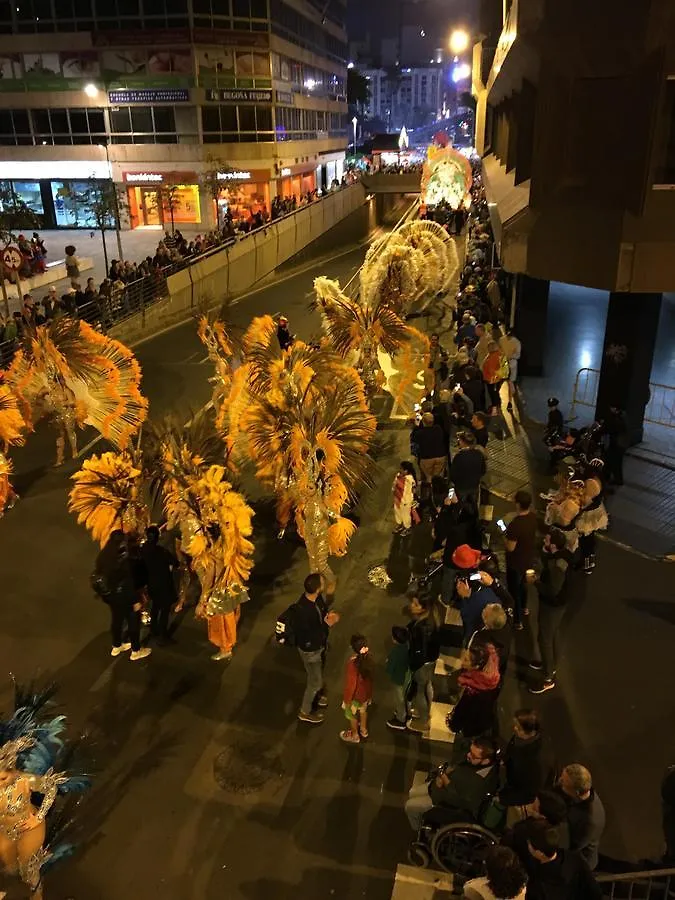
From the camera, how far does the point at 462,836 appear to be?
190 inches

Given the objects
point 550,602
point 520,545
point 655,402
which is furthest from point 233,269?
point 550,602

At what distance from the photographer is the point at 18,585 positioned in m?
8.99

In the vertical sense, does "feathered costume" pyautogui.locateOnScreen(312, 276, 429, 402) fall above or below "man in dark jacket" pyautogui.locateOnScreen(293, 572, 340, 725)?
above

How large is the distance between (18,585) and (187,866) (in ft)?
16.0

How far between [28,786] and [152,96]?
134 ft

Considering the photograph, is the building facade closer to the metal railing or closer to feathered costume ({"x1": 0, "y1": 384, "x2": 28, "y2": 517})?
the metal railing

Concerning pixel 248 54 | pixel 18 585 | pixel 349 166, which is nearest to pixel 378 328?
pixel 18 585

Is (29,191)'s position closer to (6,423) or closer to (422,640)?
(6,423)

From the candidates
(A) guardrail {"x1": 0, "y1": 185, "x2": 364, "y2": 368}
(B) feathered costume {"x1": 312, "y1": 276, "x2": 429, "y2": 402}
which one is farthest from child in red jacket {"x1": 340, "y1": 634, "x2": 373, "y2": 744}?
(A) guardrail {"x1": 0, "y1": 185, "x2": 364, "y2": 368}

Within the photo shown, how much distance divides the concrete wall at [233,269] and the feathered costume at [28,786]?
30.4 ft

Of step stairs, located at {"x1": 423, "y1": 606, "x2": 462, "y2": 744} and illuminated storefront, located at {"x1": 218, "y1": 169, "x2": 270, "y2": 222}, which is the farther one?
illuminated storefront, located at {"x1": 218, "y1": 169, "x2": 270, "y2": 222}

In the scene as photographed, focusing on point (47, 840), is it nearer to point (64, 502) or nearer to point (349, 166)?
point (64, 502)

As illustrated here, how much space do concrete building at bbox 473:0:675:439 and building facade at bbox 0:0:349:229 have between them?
2772 cm

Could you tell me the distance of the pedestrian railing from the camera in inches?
163
